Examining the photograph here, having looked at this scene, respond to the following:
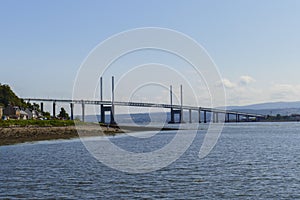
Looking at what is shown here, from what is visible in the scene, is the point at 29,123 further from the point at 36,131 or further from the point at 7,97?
the point at 7,97

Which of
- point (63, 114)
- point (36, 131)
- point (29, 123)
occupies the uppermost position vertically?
point (63, 114)

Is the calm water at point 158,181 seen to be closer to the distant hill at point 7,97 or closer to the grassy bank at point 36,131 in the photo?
the grassy bank at point 36,131

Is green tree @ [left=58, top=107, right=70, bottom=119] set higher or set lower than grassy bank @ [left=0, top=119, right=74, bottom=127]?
higher

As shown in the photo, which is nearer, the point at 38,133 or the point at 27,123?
the point at 38,133

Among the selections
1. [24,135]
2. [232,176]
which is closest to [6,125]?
[24,135]

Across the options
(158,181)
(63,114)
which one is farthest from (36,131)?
(63,114)

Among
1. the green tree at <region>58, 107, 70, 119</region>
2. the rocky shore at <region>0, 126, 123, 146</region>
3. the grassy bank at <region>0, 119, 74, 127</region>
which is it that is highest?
the green tree at <region>58, 107, 70, 119</region>

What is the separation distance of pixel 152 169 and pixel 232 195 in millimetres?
11162

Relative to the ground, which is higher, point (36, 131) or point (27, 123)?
point (27, 123)

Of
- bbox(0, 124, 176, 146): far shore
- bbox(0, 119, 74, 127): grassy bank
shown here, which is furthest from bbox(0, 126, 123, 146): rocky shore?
bbox(0, 119, 74, 127): grassy bank

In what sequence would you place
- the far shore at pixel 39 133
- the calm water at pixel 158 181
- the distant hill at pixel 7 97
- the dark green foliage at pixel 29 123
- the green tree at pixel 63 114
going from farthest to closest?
the green tree at pixel 63 114 → the distant hill at pixel 7 97 → the dark green foliage at pixel 29 123 → the far shore at pixel 39 133 → the calm water at pixel 158 181

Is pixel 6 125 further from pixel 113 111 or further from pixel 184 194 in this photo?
pixel 113 111

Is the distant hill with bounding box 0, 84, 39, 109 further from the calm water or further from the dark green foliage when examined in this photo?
the calm water

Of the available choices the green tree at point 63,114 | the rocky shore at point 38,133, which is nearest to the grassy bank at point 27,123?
the rocky shore at point 38,133
